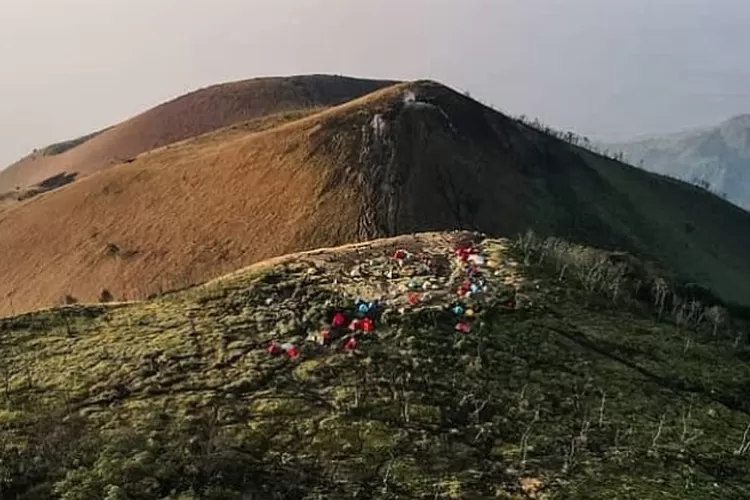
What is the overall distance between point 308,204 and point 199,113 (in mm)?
57038

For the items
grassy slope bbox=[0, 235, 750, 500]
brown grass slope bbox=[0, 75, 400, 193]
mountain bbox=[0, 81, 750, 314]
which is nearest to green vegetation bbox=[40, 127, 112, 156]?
brown grass slope bbox=[0, 75, 400, 193]

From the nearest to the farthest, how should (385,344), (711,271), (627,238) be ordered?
1. (385,344)
2. (627,238)
3. (711,271)

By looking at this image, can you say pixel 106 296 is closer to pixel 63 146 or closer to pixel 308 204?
pixel 308 204

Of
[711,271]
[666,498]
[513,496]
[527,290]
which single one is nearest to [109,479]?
[513,496]

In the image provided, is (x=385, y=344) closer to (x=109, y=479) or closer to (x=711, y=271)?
(x=109, y=479)

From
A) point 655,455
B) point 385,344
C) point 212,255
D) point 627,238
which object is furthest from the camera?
point 627,238

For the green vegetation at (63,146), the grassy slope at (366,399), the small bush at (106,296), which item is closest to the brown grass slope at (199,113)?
the green vegetation at (63,146)

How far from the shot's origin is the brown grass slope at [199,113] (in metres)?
95.3

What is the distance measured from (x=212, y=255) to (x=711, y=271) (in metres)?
38.7

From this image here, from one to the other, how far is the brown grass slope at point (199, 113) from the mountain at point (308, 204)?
29433mm

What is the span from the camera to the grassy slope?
1029 centimetres

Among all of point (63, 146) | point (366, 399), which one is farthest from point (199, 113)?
point (366, 399)

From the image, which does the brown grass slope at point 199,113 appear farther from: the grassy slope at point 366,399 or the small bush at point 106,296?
the grassy slope at point 366,399

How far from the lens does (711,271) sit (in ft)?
215
